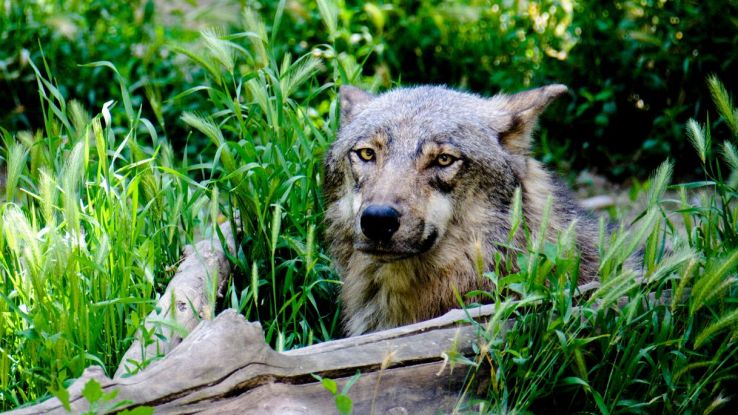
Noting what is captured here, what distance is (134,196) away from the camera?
445 centimetres

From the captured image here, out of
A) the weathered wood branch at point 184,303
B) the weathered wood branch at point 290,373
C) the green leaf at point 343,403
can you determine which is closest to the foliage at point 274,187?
the weathered wood branch at point 184,303

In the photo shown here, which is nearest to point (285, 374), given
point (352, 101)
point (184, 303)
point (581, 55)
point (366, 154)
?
point (184, 303)

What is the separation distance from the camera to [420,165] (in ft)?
15.5

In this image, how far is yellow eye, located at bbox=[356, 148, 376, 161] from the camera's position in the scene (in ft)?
16.0

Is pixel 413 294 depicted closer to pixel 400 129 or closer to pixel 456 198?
pixel 456 198

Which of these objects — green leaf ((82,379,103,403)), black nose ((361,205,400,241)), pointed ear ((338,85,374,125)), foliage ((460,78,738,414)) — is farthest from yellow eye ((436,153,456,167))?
green leaf ((82,379,103,403))

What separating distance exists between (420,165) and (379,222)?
53 cm

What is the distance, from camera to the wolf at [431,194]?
467 cm

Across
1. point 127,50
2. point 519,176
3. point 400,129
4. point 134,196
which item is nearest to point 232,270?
point 134,196

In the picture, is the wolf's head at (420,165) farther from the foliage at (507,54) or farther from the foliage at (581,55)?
the foliage at (581,55)

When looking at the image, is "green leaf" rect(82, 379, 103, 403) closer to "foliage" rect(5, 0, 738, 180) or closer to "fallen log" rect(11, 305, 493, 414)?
"fallen log" rect(11, 305, 493, 414)

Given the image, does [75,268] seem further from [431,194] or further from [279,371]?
[431,194]

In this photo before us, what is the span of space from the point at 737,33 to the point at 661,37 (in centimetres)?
65

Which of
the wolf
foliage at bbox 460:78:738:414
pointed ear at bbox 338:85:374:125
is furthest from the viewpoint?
pointed ear at bbox 338:85:374:125
